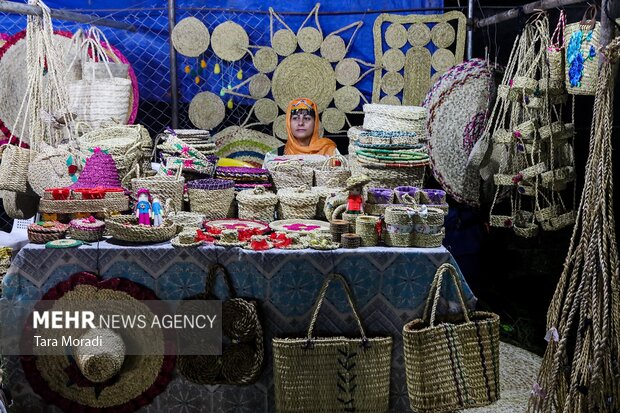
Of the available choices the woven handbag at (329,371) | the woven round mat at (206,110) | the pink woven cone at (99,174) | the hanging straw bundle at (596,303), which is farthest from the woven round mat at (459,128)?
the pink woven cone at (99,174)

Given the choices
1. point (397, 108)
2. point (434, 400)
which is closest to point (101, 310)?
point (434, 400)

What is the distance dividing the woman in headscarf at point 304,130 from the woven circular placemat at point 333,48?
0.70 m

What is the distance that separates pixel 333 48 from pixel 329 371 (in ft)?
11.7

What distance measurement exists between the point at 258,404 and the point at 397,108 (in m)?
2.56

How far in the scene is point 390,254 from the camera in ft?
10.8

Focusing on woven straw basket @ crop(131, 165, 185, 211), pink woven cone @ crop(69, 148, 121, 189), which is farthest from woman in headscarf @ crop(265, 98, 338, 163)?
pink woven cone @ crop(69, 148, 121, 189)

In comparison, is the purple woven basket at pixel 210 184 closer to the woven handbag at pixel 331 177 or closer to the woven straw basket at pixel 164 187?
the woven straw basket at pixel 164 187

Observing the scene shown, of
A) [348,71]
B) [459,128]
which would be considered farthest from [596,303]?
[348,71]

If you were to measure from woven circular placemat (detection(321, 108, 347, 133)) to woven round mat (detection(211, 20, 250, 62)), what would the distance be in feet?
2.91

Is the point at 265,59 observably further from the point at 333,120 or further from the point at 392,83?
the point at 392,83

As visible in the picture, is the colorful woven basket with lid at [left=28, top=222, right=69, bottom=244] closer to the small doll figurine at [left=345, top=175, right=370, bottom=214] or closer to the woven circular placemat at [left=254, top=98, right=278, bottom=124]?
the small doll figurine at [left=345, top=175, right=370, bottom=214]

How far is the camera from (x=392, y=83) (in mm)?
6129

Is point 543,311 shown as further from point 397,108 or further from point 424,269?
point 424,269

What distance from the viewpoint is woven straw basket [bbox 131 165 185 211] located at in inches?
149
